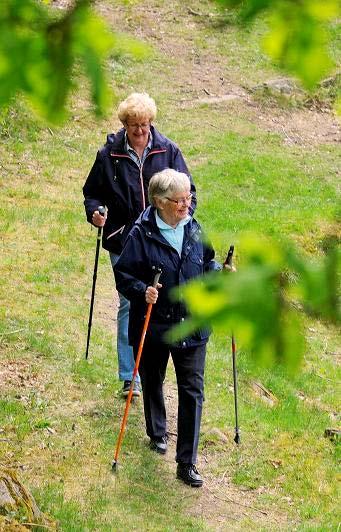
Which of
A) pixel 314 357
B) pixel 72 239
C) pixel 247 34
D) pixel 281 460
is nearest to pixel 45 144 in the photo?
pixel 72 239

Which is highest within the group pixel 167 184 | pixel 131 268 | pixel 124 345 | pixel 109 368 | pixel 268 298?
pixel 268 298

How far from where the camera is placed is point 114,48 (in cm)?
279

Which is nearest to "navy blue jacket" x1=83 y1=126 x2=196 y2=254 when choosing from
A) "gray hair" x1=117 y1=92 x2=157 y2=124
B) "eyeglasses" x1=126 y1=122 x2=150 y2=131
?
"eyeglasses" x1=126 y1=122 x2=150 y2=131

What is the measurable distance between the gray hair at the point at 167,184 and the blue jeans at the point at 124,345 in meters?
1.59

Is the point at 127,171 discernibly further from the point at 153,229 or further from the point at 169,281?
the point at 169,281

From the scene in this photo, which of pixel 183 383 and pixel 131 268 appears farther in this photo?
pixel 183 383

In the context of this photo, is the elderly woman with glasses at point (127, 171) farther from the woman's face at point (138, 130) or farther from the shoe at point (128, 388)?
the shoe at point (128, 388)

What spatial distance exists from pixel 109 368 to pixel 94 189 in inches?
74.7

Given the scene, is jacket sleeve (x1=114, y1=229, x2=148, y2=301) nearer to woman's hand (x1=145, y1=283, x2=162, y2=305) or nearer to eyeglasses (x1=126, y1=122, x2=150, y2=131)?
woman's hand (x1=145, y1=283, x2=162, y2=305)

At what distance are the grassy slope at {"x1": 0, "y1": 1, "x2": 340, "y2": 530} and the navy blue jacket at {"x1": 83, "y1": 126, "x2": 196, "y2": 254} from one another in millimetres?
869

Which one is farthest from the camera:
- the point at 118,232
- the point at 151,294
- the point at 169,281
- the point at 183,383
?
the point at 118,232

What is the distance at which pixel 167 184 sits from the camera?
685 centimetres

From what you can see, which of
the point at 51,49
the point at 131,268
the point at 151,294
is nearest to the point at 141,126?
the point at 131,268

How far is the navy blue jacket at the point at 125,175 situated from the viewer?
7965mm
